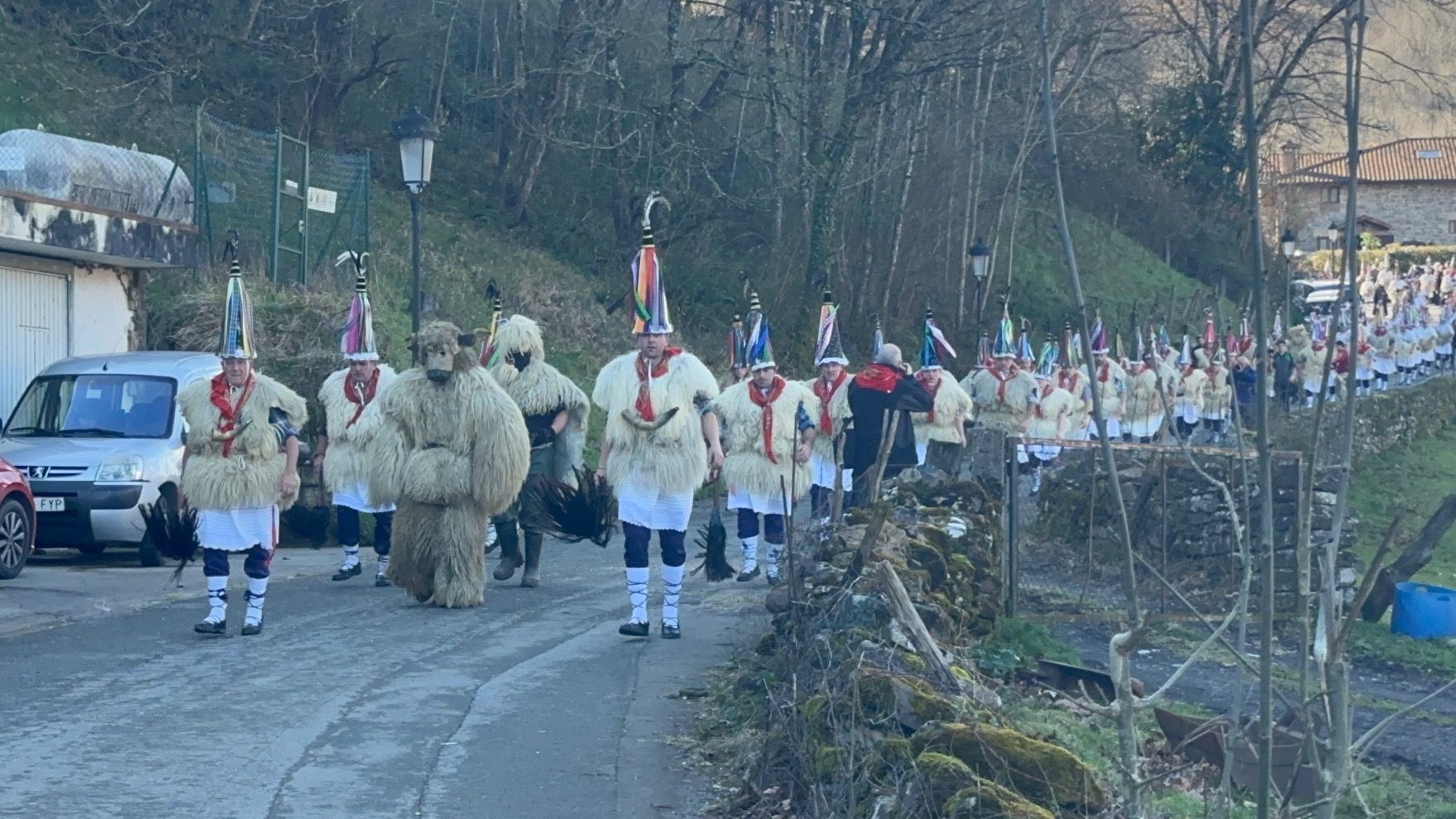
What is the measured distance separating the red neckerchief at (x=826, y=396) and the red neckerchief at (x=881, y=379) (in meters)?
0.51

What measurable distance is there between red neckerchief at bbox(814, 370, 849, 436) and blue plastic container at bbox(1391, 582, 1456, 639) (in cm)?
582

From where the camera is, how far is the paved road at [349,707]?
6691 mm

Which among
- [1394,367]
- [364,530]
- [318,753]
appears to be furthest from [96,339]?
[1394,367]

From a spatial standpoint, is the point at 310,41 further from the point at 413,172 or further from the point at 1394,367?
the point at 1394,367

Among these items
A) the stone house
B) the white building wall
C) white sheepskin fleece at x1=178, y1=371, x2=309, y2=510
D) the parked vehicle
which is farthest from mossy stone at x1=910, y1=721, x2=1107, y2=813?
the white building wall

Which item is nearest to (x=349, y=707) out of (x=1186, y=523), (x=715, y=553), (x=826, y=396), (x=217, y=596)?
(x=217, y=596)

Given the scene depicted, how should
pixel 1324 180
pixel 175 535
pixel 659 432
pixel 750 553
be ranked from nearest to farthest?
pixel 1324 180 → pixel 659 432 → pixel 175 535 → pixel 750 553

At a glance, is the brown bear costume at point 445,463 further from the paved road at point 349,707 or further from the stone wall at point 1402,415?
the stone wall at point 1402,415

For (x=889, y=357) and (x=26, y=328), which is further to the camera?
(x=26, y=328)

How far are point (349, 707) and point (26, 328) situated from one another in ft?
35.6

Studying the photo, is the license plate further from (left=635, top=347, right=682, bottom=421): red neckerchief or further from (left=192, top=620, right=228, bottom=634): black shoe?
(left=635, top=347, right=682, bottom=421): red neckerchief

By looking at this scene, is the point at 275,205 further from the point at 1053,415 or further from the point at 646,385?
the point at 646,385

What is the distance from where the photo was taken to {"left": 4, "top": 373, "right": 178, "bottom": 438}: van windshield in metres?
15.4

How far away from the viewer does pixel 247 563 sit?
1048 centimetres
